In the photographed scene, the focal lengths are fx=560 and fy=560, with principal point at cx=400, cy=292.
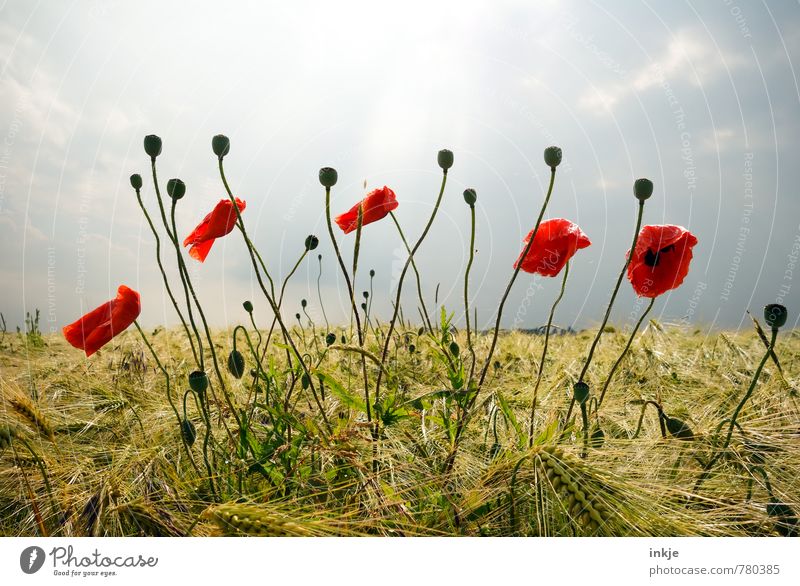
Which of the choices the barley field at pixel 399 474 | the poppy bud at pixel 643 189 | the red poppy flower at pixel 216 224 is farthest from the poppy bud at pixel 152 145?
the poppy bud at pixel 643 189

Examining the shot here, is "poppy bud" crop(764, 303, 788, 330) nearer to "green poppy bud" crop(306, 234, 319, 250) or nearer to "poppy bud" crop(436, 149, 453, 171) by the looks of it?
"poppy bud" crop(436, 149, 453, 171)

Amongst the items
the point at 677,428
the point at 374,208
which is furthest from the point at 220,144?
the point at 677,428

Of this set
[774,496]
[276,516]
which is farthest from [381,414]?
[774,496]

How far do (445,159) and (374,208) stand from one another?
172 millimetres

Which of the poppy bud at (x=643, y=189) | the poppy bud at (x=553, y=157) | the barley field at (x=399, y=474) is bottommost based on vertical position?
the barley field at (x=399, y=474)

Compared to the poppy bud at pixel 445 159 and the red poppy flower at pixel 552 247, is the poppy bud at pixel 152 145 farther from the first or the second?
the red poppy flower at pixel 552 247

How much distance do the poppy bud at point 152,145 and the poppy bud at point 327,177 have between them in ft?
0.86

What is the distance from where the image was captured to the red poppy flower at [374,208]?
3.53ft

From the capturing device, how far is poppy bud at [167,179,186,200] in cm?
93

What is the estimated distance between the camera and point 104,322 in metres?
1.07

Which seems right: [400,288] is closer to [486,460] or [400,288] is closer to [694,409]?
[486,460]

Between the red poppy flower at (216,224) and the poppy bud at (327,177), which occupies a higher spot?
the poppy bud at (327,177)
